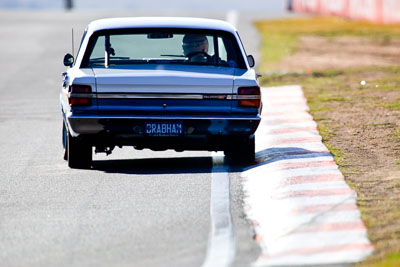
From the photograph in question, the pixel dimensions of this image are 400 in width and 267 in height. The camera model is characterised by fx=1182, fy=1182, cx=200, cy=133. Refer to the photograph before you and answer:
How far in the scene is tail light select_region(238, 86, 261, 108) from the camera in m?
11.8

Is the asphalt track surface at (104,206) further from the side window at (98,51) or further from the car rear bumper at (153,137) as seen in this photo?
the side window at (98,51)

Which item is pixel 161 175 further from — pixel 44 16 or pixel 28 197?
pixel 44 16

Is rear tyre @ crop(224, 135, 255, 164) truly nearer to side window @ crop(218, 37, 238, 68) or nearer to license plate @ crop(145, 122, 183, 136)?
license plate @ crop(145, 122, 183, 136)

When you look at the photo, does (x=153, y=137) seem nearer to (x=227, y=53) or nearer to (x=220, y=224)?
(x=227, y=53)

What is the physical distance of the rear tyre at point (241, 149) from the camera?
12125mm

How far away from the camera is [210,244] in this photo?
857 centimetres

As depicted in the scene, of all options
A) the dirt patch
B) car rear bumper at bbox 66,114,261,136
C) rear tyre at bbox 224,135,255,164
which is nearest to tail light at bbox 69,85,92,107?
car rear bumper at bbox 66,114,261,136

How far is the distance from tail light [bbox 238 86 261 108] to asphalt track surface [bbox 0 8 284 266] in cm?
72

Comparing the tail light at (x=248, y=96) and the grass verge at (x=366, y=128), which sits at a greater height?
the tail light at (x=248, y=96)

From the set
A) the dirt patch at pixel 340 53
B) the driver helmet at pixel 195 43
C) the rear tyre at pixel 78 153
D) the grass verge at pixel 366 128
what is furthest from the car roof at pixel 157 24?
the dirt patch at pixel 340 53

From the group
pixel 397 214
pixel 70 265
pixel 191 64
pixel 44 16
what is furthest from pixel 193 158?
pixel 44 16

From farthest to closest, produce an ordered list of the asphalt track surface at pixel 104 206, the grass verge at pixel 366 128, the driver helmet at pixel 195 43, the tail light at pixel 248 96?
→ 1. the driver helmet at pixel 195 43
2. the tail light at pixel 248 96
3. the grass verge at pixel 366 128
4. the asphalt track surface at pixel 104 206

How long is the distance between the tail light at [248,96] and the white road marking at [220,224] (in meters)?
0.73

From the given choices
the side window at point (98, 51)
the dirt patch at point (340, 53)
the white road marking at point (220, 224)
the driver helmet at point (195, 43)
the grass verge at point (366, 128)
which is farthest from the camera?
the dirt patch at point (340, 53)
